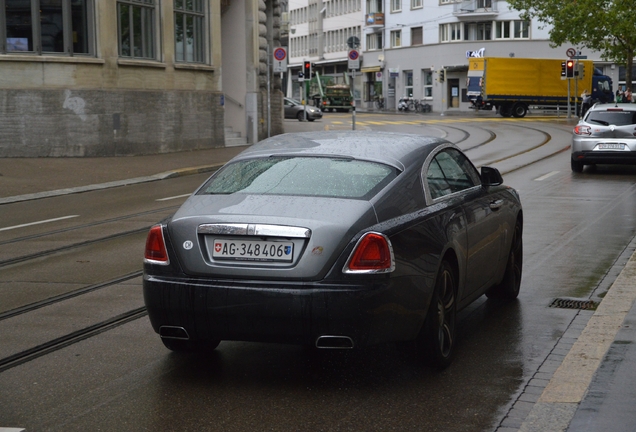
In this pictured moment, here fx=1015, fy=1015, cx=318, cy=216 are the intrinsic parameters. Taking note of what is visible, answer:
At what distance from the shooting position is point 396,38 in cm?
8775

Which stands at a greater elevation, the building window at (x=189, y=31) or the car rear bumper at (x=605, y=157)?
the building window at (x=189, y=31)

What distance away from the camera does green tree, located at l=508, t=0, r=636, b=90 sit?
45.5 metres

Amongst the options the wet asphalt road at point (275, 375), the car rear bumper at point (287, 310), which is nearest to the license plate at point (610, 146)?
the wet asphalt road at point (275, 375)

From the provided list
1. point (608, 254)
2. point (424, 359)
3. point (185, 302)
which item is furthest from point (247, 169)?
point (608, 254)

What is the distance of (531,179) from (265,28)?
16496mm

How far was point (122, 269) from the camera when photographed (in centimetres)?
1003

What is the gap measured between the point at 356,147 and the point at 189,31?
79.6ft

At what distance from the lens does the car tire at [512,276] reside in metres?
8.15

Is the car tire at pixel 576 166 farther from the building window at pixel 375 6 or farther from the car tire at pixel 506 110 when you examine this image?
the building window at pixel 375 6

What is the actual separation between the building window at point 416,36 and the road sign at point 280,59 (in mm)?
51746

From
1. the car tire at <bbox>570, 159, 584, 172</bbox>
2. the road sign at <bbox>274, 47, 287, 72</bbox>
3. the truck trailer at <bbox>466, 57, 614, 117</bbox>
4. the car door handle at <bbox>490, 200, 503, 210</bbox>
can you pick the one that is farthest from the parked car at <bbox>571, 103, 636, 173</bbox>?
the truck trailer at <bbox>466, 57, 614, 117</bbox>

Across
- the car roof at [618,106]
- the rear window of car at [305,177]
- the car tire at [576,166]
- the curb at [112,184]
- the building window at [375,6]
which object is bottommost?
the curb at [112,184]

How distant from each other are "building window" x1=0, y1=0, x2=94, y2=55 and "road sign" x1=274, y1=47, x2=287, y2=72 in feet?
24.9

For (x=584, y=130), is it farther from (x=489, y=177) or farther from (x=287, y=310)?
(x=287, y=310)
